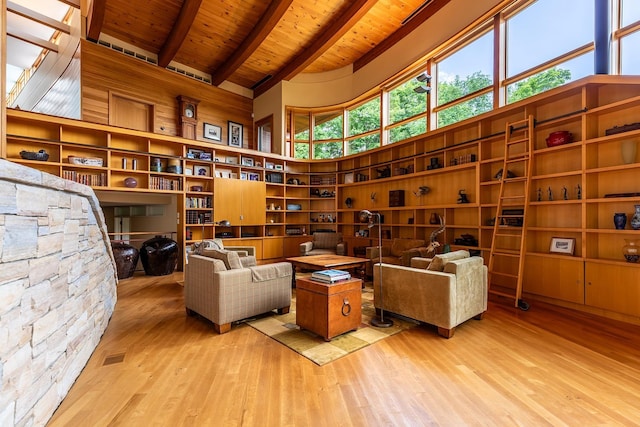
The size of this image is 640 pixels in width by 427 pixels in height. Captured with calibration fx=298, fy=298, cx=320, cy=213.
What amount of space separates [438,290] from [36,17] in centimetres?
895

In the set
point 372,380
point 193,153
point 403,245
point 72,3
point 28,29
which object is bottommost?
point 372,380

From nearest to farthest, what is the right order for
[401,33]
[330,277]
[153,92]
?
[330,277], [401,33], [153,92]

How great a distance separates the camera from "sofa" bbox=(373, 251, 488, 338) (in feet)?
9.59

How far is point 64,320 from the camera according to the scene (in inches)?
77.6

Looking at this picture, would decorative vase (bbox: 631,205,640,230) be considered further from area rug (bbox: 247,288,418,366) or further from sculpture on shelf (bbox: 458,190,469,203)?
area rug (bbox: 247,288,418,366)

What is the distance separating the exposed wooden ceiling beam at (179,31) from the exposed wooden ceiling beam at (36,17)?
1916 mm

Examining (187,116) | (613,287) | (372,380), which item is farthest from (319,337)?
→ (187,116)

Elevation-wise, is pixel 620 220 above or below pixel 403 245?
above

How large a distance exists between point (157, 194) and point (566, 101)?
7.19m

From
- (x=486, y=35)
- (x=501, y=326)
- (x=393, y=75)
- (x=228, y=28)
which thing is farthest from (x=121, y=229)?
(x=486, y=35)

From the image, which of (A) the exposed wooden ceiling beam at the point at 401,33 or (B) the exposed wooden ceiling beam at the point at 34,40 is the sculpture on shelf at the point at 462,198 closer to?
(A) the exposed wooden ceiling beam at the point at 401,33

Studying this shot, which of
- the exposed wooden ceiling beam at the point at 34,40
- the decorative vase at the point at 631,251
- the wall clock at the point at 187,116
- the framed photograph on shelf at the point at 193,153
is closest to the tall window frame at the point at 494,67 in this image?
the decorative vase at the point at 631,251

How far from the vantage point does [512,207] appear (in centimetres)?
453

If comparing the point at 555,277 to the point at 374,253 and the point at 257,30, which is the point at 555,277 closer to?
the point at 374,253
